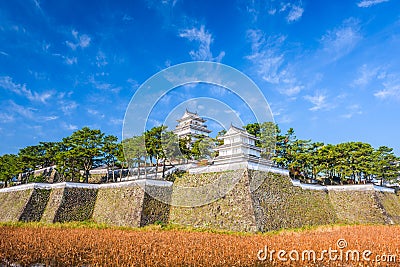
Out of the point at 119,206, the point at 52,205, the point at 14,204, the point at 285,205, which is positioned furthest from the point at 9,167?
the point at 285,205

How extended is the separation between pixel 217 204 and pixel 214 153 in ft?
34.3

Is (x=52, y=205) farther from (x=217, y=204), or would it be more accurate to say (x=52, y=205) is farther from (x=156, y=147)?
(x=217, y=204)

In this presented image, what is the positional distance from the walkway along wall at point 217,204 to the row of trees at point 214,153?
3273 millimetres

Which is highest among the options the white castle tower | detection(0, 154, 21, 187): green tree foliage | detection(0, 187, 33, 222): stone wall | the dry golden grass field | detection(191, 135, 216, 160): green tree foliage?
the white castle tower

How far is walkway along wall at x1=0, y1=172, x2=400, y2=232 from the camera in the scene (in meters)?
19.6

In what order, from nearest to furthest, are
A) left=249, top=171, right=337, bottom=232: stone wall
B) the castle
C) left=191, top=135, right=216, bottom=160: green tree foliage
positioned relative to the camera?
left=249, top=171, right=337, bottom=232: stone wall → the castle → left=191, top=135, right=216, bottom=160: green tree foliage

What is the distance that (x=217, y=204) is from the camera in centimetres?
2023

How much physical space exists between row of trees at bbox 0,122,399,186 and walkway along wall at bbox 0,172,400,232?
3.27m

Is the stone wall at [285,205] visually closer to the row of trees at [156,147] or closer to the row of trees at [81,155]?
the row of trees at [156,147]

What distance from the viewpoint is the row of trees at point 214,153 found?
2634 cm

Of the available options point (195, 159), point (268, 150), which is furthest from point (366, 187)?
point (195, 159)

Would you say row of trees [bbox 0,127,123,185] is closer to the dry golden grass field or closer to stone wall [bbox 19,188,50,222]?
stone wall [bbox 19,188,50,222]

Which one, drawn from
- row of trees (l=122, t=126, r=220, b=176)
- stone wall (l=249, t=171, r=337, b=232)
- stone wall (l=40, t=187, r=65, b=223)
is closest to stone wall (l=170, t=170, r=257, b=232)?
stone wall (l=249, t=171, r=337, b=232)

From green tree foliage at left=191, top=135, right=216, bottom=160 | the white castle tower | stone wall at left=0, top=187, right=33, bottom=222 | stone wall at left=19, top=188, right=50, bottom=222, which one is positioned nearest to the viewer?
stone wall at left=19, top=188, right=50, bottom=222
